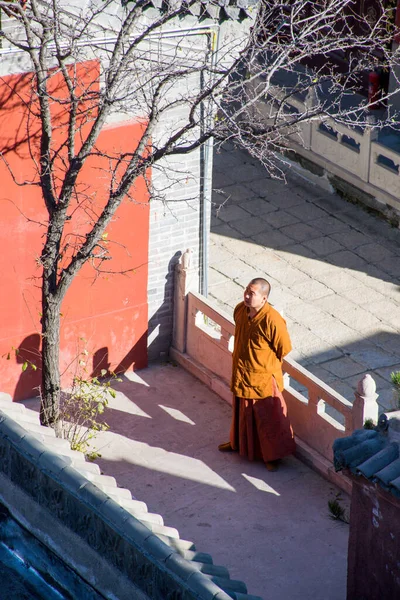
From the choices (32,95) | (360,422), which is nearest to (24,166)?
(32,95)

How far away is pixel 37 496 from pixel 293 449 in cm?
472

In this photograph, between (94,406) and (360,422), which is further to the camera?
(94,406)

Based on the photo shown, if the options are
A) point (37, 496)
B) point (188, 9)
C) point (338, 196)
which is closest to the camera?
point (37, 496)

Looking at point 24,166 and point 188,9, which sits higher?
point 188,9

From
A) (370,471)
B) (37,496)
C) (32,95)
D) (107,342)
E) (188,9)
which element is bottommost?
(107,342)

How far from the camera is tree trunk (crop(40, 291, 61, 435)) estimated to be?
8.34 metres

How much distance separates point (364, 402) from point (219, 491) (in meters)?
1.46

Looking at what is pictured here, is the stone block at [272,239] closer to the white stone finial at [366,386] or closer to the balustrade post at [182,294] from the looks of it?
the balustrade post at [182,294]

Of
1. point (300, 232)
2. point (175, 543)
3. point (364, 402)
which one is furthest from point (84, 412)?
point (175, 543)

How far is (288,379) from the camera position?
9453mm

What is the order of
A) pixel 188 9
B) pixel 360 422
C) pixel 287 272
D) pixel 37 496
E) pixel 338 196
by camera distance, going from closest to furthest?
pixel 37 496, pixel 360 422, pixel 188 9, pixel 287 272, pixel 338 196

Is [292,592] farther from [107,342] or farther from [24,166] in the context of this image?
[24,166]

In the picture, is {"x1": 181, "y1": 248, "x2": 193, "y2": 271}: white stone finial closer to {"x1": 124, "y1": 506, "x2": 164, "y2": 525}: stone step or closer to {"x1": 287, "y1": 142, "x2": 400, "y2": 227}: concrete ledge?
{"x1": 287, "y1": 142, "x2": 400, "y2": 227}: concrete ledge

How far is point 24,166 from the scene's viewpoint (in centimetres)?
902
